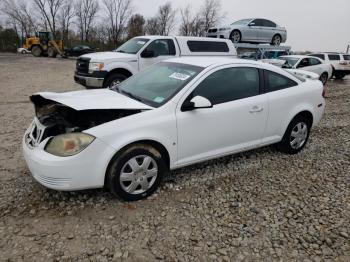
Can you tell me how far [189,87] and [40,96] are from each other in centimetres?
174

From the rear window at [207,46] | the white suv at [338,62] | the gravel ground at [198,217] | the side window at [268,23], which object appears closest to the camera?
the gravel ground at [198,217]

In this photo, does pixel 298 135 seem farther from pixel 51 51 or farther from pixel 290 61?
pixel 51 51

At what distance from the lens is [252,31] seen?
1407 cm

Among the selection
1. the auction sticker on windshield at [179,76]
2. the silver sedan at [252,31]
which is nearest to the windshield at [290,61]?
the silver sedan at [252,31]

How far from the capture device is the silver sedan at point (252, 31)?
13.7 m

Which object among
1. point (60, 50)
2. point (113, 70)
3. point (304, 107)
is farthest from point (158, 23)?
point (304, 107)

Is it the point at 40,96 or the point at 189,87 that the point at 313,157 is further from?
the point at 40,96

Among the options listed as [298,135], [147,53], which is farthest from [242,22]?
[298,135]

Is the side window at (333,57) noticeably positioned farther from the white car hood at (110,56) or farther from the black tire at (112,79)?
the black tire at (112,79)

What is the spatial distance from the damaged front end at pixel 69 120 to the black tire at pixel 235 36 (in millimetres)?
11591

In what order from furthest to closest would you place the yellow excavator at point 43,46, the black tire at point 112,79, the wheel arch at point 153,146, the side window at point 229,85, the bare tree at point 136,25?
the bare tree at point 136,25 < the yellow excavator at point 43,46 < the black tire at point 112,79 < the side window at point 229,85 < the wheel arch at point 153,146

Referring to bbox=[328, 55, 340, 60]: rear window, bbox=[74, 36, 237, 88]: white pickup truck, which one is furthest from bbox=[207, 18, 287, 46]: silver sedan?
bbox=[74, 36, 237, 88]: white pickup truck

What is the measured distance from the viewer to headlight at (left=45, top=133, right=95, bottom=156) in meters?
2.89

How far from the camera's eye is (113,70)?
8.45 m
